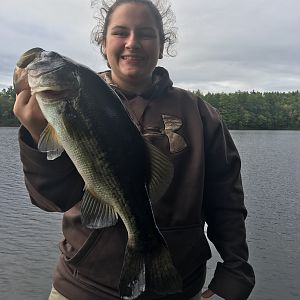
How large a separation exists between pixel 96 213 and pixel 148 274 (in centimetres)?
45

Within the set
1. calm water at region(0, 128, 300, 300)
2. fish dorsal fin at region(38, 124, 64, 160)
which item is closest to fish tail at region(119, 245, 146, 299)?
fish dorsal fin at region(38, 124, 64, 160)

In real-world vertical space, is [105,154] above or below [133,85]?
below

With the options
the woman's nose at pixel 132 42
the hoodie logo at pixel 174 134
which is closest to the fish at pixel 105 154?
the hoodie logo at pixel 174 134

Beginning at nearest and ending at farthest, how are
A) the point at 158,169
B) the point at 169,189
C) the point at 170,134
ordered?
the point at 158,169, the point at 169,189, the point at 170,134

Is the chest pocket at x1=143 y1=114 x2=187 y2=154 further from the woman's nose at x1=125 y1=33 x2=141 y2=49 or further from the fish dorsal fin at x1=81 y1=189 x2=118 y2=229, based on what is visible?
the fish dorsal fin at x1=81 y1=189 x2=118 y2=229

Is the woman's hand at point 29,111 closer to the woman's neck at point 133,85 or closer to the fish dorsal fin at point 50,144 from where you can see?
the fish dorsal fin at point 50,144

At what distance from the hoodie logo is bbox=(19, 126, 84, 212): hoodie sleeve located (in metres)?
0.66

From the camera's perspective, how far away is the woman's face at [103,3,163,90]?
9.23 ft

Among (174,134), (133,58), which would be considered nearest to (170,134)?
(174,134)

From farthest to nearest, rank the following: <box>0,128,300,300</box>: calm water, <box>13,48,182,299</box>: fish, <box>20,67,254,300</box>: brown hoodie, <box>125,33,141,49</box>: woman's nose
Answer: <box>0,128,300,300</box>: calm water, <box>125,33,141,49</box>: woman's nose, <box>20,67,254,300</box>: brown hoodie, <box>13,48,182,299</box>: fish

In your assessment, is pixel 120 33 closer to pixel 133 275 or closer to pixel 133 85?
pixel 133 85

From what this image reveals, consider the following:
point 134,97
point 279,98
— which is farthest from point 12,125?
point 134,97

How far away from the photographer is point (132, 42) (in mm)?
2766

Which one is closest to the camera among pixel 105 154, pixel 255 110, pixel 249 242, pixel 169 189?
pixel 105 154
